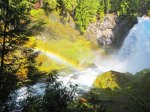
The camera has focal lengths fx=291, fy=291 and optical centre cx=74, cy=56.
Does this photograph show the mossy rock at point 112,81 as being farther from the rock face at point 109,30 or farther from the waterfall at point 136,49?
the rock face at point 109,30

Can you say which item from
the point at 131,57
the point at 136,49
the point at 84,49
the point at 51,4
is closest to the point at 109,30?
the point at 136,49

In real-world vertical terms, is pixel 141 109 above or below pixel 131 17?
below

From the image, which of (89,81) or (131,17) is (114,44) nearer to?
(131,17)

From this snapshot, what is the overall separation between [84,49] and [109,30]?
34.4 ft

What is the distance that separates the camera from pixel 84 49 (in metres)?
50.2

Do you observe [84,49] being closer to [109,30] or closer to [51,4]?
[51,4]

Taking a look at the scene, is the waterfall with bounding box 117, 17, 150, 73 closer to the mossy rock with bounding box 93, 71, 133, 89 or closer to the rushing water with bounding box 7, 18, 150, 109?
the rushing water with bounding box 7, 18, 150, 109

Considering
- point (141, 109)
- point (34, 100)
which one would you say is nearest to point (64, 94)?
point (34, 100)

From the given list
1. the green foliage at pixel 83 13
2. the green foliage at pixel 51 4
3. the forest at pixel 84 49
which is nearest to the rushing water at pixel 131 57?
the forest at pixel 84 49

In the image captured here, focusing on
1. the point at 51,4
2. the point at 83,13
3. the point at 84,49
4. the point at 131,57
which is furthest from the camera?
the point at 83,13

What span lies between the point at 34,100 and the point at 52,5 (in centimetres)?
4154

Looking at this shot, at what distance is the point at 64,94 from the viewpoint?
11055 millimetres

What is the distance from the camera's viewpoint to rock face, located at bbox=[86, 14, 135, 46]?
56281 mm

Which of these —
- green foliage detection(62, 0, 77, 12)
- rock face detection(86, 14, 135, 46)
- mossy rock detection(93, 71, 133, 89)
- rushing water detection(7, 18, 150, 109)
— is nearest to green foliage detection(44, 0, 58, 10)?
green foliage detection(62, 0, 77, 12)
